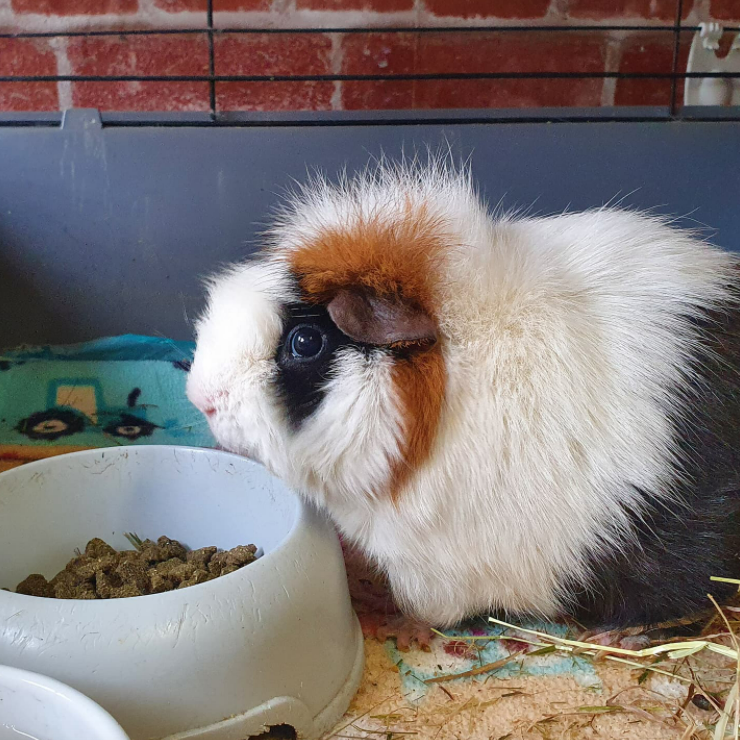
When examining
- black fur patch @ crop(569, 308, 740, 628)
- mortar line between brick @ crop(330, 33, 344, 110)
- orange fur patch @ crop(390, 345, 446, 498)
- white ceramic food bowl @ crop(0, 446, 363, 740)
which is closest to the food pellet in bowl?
white ceramic food bowl @ crop(0, 446, 363, 740)

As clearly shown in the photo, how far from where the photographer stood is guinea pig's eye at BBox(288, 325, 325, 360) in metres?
0.90

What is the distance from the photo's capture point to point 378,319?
871 mm

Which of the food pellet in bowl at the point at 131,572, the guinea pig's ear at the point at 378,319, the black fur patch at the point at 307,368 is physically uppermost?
the guinea pig's ear at the point at 378,319

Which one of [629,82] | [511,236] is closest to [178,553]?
[511,236]

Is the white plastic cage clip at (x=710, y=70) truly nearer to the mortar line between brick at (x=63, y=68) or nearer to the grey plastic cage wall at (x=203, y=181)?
the grey plastic cage wall at (x=203, y=181)

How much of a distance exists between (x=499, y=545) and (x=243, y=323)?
15.8 inches

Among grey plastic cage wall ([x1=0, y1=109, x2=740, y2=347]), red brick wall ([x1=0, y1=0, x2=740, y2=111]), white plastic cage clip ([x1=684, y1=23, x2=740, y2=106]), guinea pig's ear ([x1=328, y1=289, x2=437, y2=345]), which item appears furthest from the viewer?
red brick wall ([x1=0, y1=0, x2=740, y2=111])

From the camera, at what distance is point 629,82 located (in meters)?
1.91

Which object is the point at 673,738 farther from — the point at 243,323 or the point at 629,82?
the point at 629,82

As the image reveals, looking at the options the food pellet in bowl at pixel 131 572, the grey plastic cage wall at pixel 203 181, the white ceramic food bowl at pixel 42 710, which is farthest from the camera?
the grey plastic cage wall at pixel 203 181

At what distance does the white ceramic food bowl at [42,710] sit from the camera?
2.26 ft

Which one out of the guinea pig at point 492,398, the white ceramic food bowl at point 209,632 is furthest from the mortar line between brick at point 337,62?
the white ceramic food bowl at point 209,632

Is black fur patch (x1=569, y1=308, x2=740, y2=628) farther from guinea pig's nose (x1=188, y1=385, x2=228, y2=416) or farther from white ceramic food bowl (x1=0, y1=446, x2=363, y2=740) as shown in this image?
guinea pig's nose (x1=188, y1=385, x2=228, y2=416)

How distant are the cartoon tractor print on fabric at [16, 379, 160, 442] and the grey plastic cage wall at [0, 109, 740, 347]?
0.36ft
